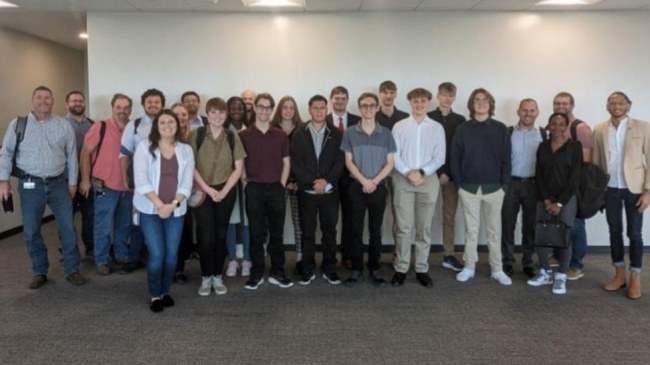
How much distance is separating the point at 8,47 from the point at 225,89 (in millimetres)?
3530

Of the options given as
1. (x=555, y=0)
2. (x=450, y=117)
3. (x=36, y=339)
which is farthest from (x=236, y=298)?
(x=555, y=0)

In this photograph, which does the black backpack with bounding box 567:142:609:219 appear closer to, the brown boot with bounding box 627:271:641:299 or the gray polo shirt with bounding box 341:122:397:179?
the brown boot with bounding box 627:271:641:299

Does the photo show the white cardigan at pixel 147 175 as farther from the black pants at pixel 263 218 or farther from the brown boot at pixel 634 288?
the brown boot at pixel 634 288

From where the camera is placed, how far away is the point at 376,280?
13.9ft

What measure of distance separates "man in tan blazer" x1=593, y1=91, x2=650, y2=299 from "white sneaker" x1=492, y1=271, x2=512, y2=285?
33.7 inches

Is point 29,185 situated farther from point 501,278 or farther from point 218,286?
point 501,278

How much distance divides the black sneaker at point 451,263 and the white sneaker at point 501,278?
436mm

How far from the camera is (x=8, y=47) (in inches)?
255

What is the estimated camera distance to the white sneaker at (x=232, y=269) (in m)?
4.45

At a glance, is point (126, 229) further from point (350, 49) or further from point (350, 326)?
point (350, 49)

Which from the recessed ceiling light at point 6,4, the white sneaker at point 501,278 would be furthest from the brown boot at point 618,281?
the recessed ceiling light at point 6,4

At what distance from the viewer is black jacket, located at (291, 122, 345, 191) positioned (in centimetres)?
407

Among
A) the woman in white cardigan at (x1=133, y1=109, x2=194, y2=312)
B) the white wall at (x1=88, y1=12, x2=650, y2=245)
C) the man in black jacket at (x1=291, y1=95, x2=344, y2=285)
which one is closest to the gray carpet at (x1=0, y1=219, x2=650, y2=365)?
the woman in white cardigan at (x1=133, y1=109, x2=194, y2=312)

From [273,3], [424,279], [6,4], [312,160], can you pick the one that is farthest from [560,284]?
[6,4]
